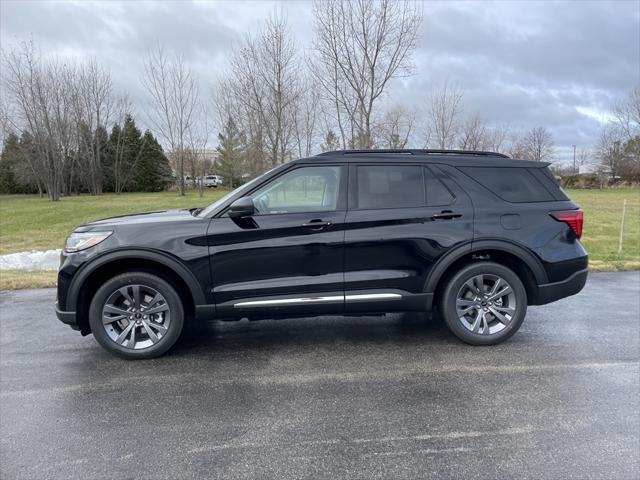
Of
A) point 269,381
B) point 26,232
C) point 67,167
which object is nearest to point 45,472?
point 269,381

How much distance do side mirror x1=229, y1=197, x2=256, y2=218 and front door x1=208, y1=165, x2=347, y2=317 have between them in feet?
0.21

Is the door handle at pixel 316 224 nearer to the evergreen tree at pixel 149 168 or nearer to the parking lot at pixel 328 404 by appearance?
the parking lot at pixel 328 404

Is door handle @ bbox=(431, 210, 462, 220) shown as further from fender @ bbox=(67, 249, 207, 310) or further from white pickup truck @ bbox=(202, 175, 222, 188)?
white pickup truck @ bbox=(202, 175, 222, 188)

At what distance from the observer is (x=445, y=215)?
13.0ft

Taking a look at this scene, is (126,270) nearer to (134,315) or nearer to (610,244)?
(134,315)

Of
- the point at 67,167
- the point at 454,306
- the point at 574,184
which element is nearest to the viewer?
the point at 454,306

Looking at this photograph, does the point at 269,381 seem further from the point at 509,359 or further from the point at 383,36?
the point at 383,36

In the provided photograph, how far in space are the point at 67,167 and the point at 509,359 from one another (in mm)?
49768

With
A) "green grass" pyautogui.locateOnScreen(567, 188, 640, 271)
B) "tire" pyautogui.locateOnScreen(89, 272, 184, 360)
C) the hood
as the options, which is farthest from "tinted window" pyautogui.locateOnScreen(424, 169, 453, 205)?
"green grass" pyautogui.locateOnScreen(567, 188, 640, 271)

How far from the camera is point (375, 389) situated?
3.25 metres

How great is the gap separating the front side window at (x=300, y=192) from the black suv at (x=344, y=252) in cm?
1

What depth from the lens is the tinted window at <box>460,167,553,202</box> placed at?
4082 millimetres

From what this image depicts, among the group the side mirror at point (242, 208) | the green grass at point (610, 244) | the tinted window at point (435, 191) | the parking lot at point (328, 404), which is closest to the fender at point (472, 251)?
the tinted window at point (435, 191)

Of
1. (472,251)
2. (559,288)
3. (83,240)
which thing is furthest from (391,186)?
(83,240)
